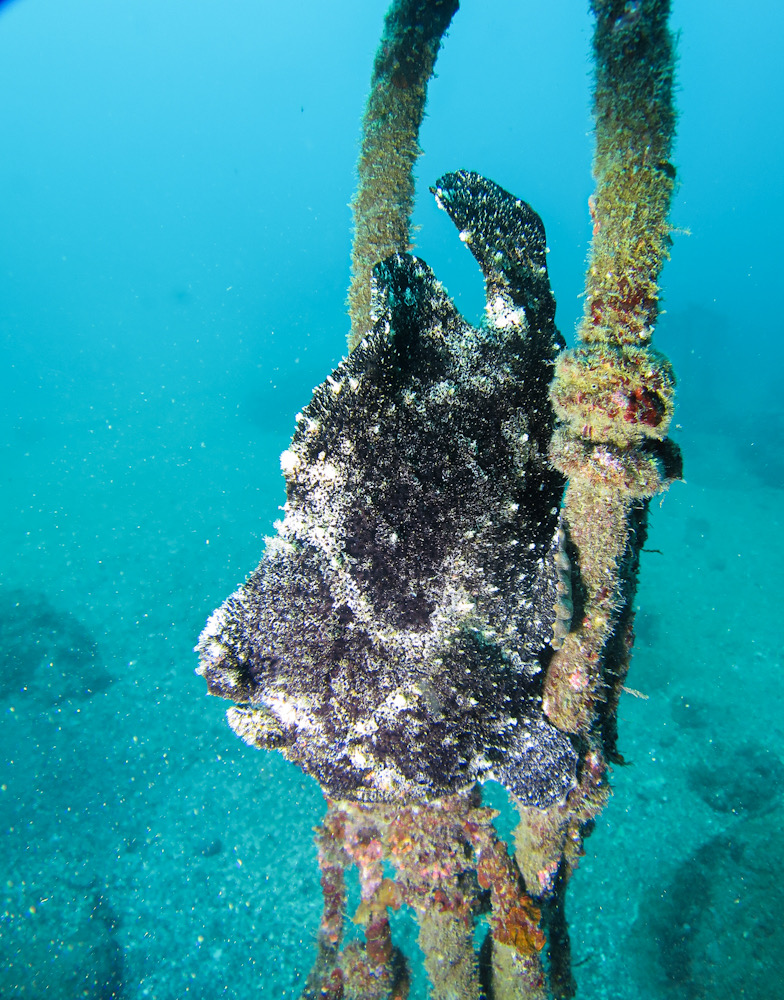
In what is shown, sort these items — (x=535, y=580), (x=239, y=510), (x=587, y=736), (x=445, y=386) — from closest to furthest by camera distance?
A: (x=445, y=386), (x=535, y=580), (x=587, y=736), (x=239, y=510)

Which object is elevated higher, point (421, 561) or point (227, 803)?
point (421, 561)

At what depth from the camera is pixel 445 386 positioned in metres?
1.78

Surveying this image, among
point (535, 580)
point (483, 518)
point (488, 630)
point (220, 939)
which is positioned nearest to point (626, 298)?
point (483, 518)

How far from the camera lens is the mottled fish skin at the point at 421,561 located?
1769 millimetres

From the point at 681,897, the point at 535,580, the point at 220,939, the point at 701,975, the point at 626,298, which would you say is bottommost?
the point at 220,939

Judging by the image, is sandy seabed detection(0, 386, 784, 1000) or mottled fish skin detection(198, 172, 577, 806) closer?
mottled fish skin detection(198, 172, 577, 806)

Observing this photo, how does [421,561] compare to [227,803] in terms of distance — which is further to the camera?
[227,803]

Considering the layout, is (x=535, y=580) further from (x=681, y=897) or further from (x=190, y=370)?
(x=190, y=370)

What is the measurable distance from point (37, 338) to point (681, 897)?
2906 inches

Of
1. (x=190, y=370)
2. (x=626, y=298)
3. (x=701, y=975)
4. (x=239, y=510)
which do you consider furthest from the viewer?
(x=190, y=370)

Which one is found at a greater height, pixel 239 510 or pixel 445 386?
pixel 239 510

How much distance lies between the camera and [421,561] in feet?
6.21

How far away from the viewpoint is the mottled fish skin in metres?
1.77

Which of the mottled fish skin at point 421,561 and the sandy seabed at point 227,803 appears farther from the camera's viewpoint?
the sandy seabed at point 227,803
